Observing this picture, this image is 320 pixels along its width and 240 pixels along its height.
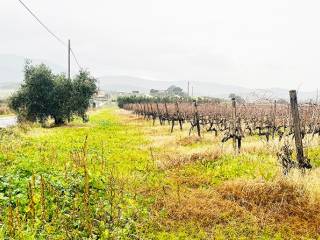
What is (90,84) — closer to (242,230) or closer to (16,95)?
(16,95)

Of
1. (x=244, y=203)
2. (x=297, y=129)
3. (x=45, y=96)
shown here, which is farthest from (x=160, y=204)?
(x=45, y=96)

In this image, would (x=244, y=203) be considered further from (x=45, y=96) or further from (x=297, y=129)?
(x=45, y=96)

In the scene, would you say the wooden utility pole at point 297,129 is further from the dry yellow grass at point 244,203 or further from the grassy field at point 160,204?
the grassy field at point 160,204

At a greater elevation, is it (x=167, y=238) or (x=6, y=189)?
(x=6, y=189)

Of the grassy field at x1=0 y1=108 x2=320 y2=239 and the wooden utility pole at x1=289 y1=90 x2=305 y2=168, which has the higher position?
the wooden utility pole at x1=289 y1=90 x2=305 y2=168

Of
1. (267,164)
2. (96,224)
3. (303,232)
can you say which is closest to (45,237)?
(96,224)

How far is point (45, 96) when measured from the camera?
125ft

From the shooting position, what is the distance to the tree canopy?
38250 mm

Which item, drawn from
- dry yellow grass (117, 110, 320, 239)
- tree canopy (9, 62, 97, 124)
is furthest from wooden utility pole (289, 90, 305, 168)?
tree canopy (9, 62, 97, 124)

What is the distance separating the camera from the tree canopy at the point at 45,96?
1506 inches

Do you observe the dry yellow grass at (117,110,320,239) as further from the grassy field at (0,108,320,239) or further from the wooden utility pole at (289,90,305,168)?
the wooden utility pole at (289,90,305,168)

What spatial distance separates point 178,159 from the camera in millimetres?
15133

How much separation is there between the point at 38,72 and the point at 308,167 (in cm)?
3072

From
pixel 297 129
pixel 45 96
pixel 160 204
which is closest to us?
pixel 160 204
